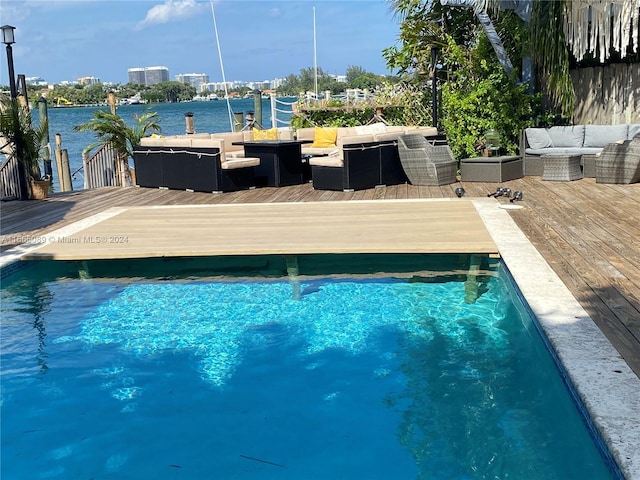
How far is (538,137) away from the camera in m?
9.91

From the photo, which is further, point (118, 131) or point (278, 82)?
point (278, 82)

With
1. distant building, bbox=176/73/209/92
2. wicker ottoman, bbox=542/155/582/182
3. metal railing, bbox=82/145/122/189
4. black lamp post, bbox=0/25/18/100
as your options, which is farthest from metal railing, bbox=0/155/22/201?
distant building, bbox=176/73/209/92

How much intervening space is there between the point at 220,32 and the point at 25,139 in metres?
7.35

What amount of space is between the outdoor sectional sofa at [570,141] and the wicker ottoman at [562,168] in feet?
0.63

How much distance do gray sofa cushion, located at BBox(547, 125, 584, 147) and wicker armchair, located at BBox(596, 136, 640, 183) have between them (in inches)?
37.7

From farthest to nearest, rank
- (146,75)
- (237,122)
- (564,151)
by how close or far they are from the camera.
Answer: (146,75) < (237,122) < (564,151)

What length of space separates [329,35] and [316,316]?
1893cm

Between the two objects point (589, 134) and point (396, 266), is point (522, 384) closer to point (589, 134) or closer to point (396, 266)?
point (396, 266)

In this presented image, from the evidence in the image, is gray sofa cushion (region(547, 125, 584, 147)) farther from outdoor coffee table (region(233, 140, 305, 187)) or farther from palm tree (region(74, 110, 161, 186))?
palm tree (region(74, 110, 161, 186))

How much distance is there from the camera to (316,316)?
5.04 m

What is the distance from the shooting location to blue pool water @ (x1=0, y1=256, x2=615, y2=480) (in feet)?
10.4

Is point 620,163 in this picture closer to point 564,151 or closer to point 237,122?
point 564,151

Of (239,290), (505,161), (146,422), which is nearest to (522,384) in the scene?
(146,422)

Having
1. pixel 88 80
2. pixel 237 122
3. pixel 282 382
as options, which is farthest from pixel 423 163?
pixel 88 80
